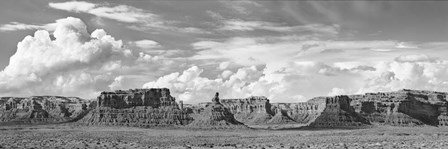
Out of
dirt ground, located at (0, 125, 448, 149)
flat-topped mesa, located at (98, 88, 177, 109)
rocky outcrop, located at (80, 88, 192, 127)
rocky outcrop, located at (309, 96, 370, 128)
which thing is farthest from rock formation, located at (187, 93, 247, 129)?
dirt ground, located at (0, 125, 448, 149)

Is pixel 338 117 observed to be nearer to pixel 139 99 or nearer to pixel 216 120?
pixel 216 120

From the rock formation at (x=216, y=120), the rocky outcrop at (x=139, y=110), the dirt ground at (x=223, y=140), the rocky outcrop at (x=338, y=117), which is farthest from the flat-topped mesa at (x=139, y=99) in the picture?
the dirt ground at (x=223, y=140)

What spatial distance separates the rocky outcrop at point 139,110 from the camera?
170625mm

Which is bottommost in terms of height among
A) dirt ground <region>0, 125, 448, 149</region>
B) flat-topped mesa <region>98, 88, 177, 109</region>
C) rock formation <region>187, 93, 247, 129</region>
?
dirt ground <region>0, 125, 448, 149</region>

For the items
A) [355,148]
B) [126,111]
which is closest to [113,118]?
[126,111]

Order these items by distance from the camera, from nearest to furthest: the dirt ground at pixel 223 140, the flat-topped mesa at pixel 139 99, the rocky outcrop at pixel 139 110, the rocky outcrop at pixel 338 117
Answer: the dirt ground at pixel 223 140 < the rocky outcrop at pixel 139 110 < the rocky outcrop at pixel 338 117 < the flat-topped mesa at pixel 139 99

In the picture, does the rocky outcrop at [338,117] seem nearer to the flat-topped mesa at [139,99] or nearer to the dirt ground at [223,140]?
the flat-topped mesa at [139,99]

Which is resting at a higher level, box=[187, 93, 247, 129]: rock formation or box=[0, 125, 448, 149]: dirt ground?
box=[187, 93, 247, 129]: rock formation

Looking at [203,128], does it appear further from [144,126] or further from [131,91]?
[131,91]

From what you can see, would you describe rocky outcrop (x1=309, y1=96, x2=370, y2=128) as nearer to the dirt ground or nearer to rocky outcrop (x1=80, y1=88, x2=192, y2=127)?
rocky outcrop (x1=80, y1=88, x2=192, y2=127)

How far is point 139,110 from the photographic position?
178750 millimetres

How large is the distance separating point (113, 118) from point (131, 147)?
411ft

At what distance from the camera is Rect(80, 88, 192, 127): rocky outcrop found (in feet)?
560

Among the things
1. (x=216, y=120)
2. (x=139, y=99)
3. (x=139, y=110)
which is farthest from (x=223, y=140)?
(x=139, y=99)
